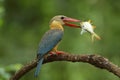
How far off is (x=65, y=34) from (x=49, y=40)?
446cm

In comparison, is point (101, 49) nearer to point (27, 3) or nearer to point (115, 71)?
point (27, 3)

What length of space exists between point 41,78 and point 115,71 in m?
5.40

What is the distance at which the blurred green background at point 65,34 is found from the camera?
357 inches

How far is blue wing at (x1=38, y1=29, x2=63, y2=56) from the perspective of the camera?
17.2ft

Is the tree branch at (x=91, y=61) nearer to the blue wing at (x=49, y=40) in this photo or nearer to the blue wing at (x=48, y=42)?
the blue wing at (x=48, y=42)

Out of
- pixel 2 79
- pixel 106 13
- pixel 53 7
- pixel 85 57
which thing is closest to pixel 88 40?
pixel 106 13

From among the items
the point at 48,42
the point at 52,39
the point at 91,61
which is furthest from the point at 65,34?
the point at 91,61

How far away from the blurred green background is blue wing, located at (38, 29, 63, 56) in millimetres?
2267

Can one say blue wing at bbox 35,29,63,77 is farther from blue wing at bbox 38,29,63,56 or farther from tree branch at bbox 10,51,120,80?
tree branch at bbox 10,51,120,80

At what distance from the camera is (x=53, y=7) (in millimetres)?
10859

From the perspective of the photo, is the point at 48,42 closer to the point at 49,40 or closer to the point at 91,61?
the point at 49,40

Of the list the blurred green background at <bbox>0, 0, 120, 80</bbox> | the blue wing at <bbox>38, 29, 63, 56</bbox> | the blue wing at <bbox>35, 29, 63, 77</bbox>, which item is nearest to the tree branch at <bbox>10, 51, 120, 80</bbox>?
the blue wing at <bbox>35, 29, 63, 77</bbox>

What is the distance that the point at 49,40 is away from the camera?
547 centimetres

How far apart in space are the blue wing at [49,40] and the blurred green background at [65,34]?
7.44 ft
